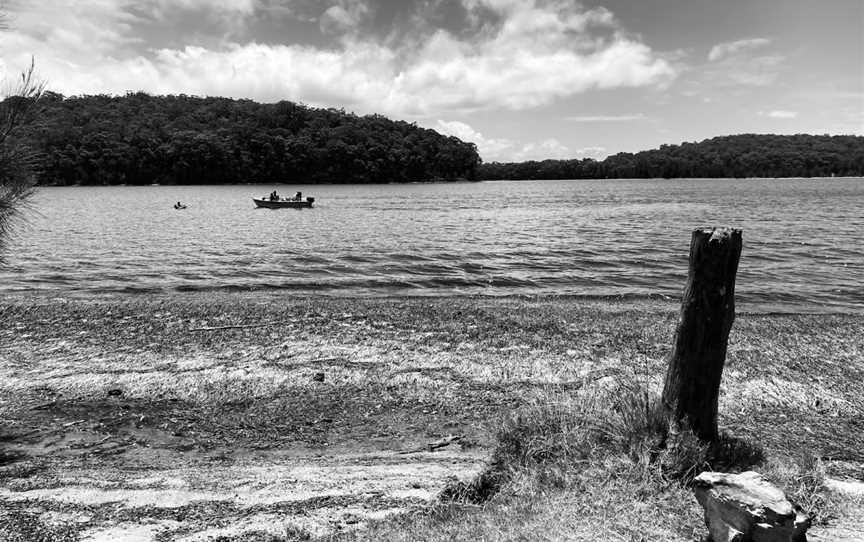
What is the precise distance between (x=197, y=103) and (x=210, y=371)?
213 metres

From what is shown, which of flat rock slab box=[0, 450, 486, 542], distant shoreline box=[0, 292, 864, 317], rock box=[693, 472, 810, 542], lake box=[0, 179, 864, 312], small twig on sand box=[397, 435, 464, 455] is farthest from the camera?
lake box=[0, 179, 864, 312]

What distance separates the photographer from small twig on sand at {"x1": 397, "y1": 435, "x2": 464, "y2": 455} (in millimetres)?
6809

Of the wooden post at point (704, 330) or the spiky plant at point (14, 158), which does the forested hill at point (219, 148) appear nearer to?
the spiky plant at point (14, 158)

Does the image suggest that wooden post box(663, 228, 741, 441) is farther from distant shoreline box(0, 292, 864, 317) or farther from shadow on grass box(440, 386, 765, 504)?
distant shoreline box(0, 292, 864, 317)

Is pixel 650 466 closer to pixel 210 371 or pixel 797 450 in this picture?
pixel 797 450

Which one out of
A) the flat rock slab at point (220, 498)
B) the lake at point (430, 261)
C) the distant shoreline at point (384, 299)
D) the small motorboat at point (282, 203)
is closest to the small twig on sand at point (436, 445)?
the flat rock slab at point (220, 498)

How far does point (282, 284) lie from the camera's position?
60.8 ft

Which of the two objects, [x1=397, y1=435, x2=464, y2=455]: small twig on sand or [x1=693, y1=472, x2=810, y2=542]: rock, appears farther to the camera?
[x1=397, y1=435, x2=464, y2=455]: small twig on sand

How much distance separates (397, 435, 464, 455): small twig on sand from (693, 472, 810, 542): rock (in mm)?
3287

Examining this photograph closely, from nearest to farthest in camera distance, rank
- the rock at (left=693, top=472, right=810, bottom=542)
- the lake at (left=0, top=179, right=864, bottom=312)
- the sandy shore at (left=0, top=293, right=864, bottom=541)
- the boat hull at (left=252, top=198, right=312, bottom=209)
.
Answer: the rock at (left=693, top=472, right=810, bottom=542) < the sandy shore at (left=0, top=293, right=864, bottom=541) < the lake at (left=0, top=179, right=864, bottom=312) < the boat hull at (left=252, top=198, right=312, bottom=209)

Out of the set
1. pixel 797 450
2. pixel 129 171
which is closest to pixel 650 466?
pixel 797 450

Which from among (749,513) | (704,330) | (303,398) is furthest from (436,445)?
(749,513)

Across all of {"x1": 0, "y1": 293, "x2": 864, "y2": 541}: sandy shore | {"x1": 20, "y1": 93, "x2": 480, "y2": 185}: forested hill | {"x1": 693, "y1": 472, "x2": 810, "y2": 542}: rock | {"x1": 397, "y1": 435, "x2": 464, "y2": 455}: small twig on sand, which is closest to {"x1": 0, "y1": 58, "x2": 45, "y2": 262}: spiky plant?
{"x1": 0, "y1": 293, "x2": 864, "y2": 541}: sandy shore

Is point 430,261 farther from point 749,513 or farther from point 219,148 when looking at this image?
point 219,148
